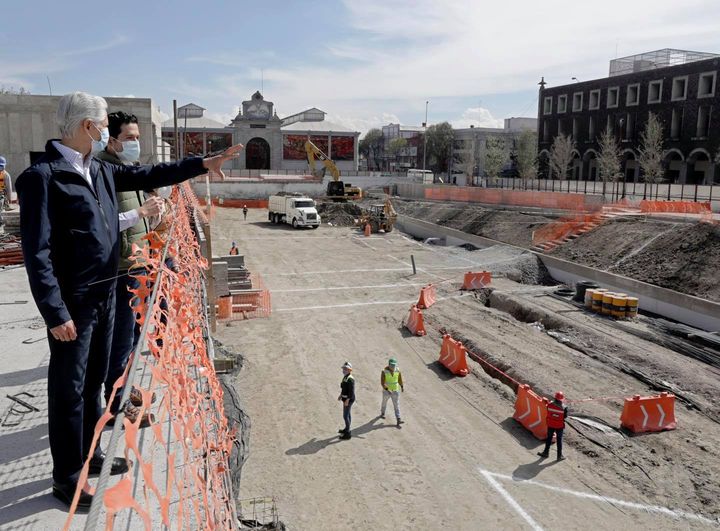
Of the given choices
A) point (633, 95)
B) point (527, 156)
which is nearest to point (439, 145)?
point (527, 156)

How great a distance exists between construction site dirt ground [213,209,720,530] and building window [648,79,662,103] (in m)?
42.9

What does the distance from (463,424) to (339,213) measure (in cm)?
3602

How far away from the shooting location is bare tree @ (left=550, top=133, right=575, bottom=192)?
61031mm

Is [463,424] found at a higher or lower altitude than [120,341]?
lower

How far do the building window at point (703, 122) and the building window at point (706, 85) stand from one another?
1.20 meters

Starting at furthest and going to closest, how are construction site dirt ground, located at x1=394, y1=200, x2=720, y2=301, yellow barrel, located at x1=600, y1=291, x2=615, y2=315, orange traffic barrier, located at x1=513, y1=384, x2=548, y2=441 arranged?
construction site dirt ground, located at x1=394, y1=200, x2=720, y2=301, yellow barrel, located at x1=600, y1=291, x2=615, y2=315, orange traffic barrier, located at x1=513, y1=384, x2=548, y2=441

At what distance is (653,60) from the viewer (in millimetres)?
61250

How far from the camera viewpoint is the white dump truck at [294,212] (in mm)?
41594

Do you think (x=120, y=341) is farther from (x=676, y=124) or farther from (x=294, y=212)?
(x=676, y=124)

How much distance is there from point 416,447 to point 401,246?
25.0 metres

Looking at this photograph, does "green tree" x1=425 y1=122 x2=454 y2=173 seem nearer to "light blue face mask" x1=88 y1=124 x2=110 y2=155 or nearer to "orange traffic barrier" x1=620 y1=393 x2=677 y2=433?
"orange traffic barrier" x1=620 y1=393 x2=677 y2=433

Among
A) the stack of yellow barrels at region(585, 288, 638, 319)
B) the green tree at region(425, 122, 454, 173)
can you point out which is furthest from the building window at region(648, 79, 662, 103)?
the stack of yellow barrels at region(585, 288, 638, 319)

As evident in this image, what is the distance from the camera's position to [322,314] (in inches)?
797

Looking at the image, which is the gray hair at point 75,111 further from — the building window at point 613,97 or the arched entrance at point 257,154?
the arched entrance at point 257,154
